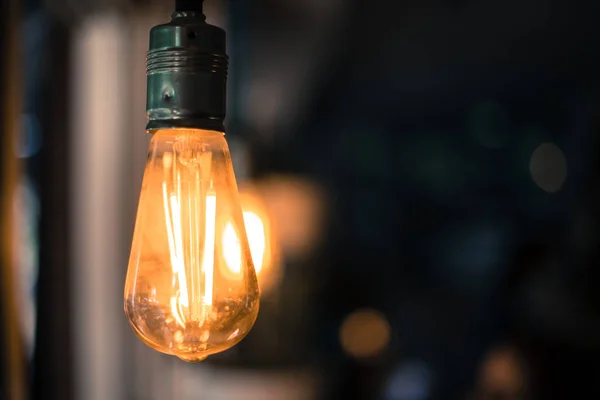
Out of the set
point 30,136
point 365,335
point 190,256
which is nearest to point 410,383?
point 365,335

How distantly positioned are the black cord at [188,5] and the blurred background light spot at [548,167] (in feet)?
5.76

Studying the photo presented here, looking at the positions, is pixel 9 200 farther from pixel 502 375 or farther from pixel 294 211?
pixel 502 375

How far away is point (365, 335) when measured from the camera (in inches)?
80.7

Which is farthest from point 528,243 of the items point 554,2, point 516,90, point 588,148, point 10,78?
point 10,78

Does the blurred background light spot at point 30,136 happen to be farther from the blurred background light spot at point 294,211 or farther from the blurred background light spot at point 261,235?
the blurred background light spot at point 294,211

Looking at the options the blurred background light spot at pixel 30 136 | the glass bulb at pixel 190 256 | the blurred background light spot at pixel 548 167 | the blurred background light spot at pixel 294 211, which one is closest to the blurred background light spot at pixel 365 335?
the blurred background light spot at pixel 294 211

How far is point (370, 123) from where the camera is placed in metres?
2.16

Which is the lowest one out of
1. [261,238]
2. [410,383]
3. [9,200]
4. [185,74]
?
[410,383]

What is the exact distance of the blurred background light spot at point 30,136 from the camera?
1.52 meters

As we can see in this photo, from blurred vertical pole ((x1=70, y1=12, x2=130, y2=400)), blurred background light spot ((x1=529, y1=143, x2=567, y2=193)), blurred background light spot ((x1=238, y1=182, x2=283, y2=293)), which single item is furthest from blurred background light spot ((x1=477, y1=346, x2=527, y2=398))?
blurred vertical pole ((x1=70, y1=12, x2=130, y2=400))

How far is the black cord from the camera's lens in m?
0.31

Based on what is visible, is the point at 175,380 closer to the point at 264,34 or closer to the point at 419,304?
the point at 419,304

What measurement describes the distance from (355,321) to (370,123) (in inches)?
23.4

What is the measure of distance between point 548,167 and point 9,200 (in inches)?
55.7
